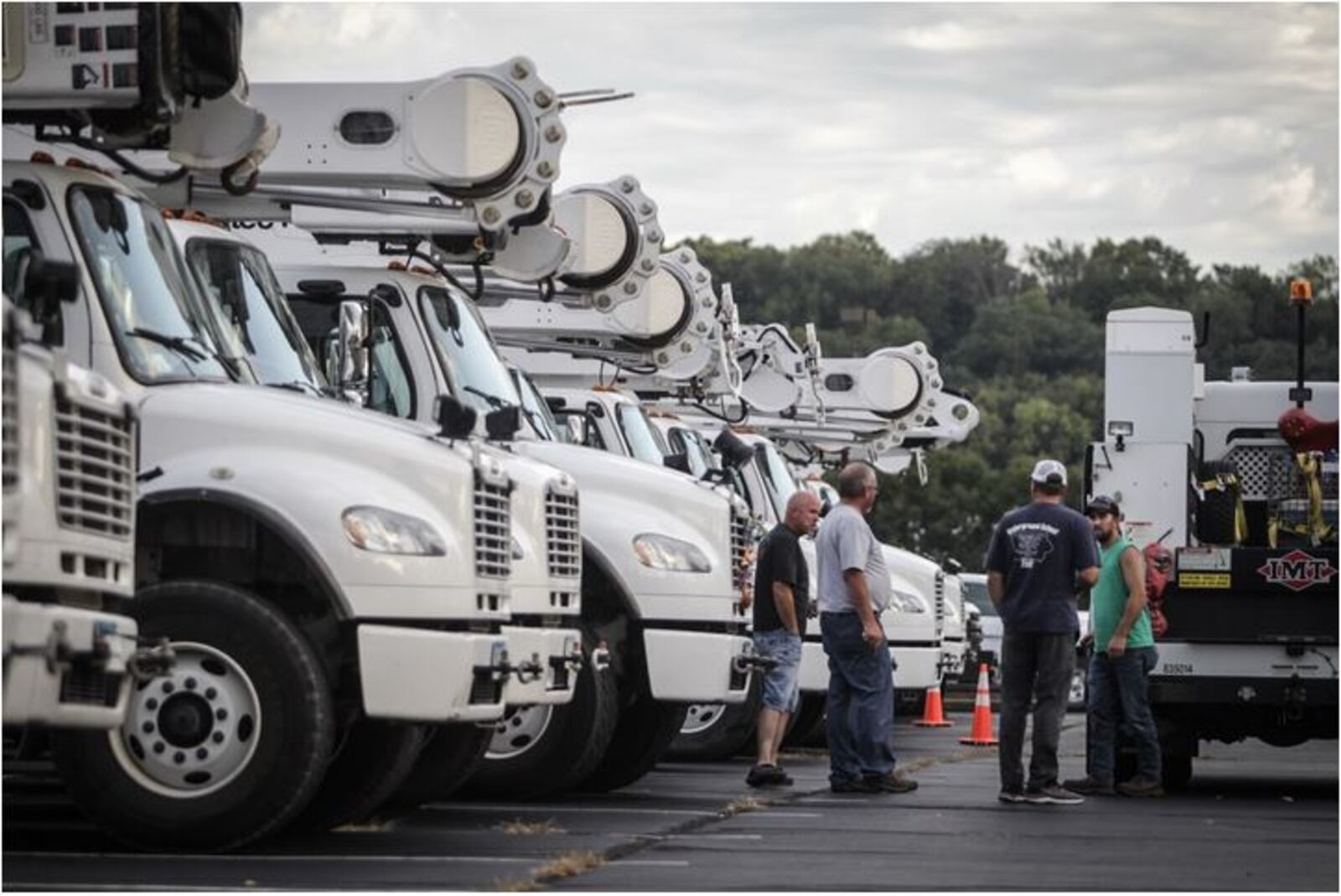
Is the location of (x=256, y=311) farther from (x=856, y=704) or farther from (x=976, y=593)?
(x=976, y=593)

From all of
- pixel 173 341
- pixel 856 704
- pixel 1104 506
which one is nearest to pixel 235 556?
pixel 173 341

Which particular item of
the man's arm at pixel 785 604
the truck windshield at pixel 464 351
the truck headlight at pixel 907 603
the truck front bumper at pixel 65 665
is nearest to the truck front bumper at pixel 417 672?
the truck front bumper at pixel 65 665

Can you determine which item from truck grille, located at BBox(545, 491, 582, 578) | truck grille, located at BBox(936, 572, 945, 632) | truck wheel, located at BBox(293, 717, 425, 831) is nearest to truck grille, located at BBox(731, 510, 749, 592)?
truck grille, located at BBox(545, 491, 582, 578)

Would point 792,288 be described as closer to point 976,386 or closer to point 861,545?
point 976,386

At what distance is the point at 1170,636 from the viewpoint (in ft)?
64.9

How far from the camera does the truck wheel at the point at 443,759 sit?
1535 cm

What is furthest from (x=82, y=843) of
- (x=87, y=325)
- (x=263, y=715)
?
(x=87, y=325)

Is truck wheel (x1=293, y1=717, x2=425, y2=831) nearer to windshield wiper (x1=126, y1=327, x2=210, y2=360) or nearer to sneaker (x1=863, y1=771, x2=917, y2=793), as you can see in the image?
windshield wiper (x1=126, y1=327, x2=210, y2=360)

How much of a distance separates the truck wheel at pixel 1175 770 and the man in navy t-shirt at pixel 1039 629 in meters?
2.09

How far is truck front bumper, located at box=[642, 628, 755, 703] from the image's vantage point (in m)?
17.3

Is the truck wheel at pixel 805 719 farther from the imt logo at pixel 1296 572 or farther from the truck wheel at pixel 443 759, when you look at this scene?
the truck wheel at pixel 443 759

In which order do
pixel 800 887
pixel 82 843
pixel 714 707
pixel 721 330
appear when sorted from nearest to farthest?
pixel 800 887 → pixel 82 843 → pixel 714 707 → pixel 721 330

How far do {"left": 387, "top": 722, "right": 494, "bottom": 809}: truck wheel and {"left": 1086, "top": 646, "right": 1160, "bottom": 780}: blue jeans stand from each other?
5282 millimetres

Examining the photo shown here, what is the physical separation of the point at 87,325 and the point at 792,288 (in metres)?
124
